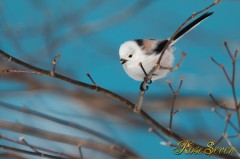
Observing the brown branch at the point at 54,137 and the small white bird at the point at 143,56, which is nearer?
the small white bird at the point at 143,56

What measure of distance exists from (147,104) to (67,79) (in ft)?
5.10

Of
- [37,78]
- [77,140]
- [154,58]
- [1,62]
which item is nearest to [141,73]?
[154,58]

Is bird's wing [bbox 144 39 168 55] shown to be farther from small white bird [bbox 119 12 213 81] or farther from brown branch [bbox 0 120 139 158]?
brown branch [bbox 0 120 139 158]

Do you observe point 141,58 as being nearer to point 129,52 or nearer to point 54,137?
point 129,52

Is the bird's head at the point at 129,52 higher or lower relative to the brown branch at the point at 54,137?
higher

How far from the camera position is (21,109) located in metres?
1.58

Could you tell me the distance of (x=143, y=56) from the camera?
1.39 m

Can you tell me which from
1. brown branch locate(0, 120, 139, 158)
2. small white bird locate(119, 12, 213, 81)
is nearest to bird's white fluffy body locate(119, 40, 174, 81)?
small white bird locate(119, 12, 213, 81)

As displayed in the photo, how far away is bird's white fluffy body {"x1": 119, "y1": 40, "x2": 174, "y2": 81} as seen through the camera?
4.42 feet

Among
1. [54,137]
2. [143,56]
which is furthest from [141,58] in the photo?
[54,137]

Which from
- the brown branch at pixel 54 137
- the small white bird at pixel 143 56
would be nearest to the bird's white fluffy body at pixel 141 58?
the small white bird at pixel 143 56

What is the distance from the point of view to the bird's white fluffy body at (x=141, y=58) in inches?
53.1

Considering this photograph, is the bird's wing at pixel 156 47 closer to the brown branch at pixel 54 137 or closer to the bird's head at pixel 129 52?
the bird's head at pixel 129 52

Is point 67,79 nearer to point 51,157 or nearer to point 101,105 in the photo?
point 51,157
